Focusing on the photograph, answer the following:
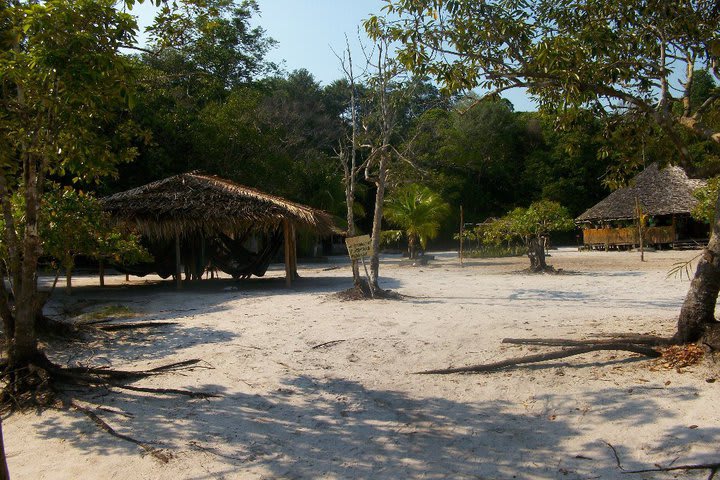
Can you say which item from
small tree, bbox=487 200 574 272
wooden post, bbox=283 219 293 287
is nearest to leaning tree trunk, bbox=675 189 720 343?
wooden post, bbox=283 219 293 287

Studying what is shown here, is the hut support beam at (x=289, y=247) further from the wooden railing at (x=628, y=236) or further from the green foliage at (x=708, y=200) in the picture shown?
the wooden railing at (x=628, y=236)

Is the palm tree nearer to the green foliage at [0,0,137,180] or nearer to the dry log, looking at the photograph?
the green foliage at [0,0,137,180]

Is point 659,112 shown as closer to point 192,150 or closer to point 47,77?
point 47,77

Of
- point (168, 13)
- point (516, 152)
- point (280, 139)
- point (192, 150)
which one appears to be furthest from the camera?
point (516, 152)

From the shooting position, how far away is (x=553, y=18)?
6.25 metres

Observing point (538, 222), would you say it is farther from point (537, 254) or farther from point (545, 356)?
point (545, 356)

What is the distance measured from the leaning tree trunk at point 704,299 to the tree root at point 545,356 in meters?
0.37

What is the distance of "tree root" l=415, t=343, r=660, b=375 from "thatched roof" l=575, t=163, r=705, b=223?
21.8m

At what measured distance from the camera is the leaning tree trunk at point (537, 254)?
591 inches

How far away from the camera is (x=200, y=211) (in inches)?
495

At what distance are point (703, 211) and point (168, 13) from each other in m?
9.65

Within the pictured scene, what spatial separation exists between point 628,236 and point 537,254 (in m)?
13.2

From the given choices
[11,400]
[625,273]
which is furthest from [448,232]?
[11,400]

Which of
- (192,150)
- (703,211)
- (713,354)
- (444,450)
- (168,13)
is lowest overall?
(444,450)
